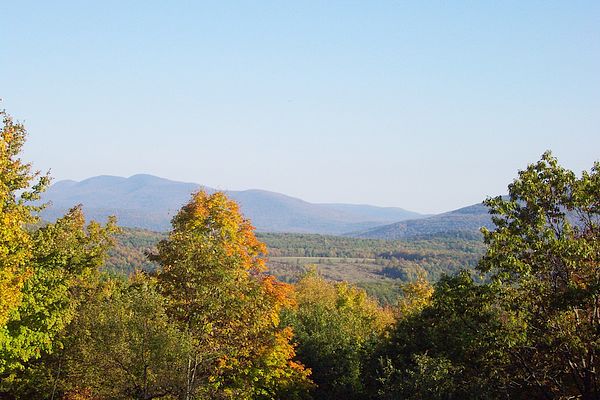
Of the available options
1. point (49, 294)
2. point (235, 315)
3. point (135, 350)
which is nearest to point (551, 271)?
point (235, 315)

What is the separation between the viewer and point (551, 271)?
23.3 metres

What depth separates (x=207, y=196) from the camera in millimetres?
35625

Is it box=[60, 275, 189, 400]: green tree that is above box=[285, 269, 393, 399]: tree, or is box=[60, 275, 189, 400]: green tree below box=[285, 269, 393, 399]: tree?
above

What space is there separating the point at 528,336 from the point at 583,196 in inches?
236

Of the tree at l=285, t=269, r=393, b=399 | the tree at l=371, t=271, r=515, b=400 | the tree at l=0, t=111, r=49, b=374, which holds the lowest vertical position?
the tree at l=285, t=269, r=393, b=399

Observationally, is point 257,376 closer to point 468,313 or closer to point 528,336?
point 468,313

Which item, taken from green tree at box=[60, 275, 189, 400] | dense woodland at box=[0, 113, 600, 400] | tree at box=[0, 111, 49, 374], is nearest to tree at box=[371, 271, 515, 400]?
dense woodland at box=[0, 113, 600, 400]

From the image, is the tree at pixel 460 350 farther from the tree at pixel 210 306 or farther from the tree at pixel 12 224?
the tree at pixel 12 224

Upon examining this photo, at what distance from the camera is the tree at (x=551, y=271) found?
21.7 m

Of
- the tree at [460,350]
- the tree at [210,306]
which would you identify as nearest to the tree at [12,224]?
the tree at [210,306]

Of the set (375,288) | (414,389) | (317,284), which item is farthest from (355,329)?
(375,288)

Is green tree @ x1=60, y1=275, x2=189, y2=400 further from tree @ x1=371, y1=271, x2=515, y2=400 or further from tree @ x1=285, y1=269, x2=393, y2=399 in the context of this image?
tree @ x1=285, y1=269, x2=393, y2=399

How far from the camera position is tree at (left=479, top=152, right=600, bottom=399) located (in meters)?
21.7

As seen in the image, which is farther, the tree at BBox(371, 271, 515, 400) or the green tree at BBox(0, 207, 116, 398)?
the green tree at BBox(0, 207, 116, 398)
